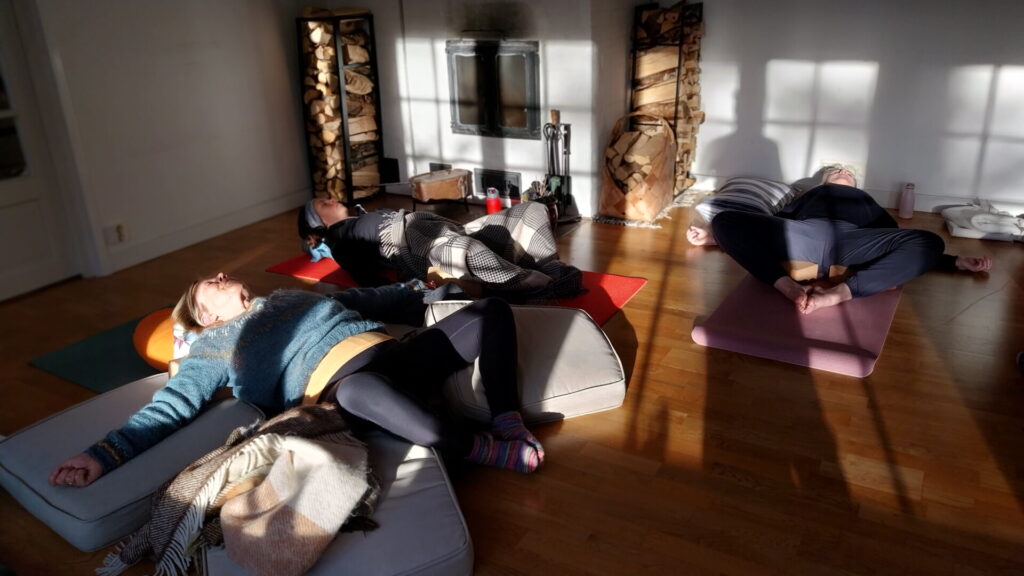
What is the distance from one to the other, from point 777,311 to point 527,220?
1277mm

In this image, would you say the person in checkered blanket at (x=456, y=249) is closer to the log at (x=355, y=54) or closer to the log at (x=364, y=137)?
the log at (x=364, y=137)

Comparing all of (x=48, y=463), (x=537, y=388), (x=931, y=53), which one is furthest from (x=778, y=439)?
(x=931, y=53)

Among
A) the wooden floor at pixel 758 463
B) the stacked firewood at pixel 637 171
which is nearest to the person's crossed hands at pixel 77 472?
the wooden floor at pixel 758 463

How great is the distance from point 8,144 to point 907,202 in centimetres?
524

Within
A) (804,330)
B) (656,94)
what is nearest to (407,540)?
(804,330)

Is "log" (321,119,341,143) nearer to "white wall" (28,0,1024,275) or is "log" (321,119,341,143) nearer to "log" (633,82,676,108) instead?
"white wall" (28,0,1024,275)

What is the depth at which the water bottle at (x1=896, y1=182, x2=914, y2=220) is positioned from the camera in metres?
4.79

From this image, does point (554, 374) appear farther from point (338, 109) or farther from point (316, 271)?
point (338, 109)

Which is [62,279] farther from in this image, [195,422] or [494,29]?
[494,29]

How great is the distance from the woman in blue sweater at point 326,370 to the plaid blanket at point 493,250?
37.6 inches

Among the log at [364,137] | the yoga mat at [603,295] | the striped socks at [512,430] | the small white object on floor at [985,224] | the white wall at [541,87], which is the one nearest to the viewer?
the striped socks at [512,430]

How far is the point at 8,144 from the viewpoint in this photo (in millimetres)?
4055

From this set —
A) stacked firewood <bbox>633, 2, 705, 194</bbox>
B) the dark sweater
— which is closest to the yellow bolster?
the dark sweater

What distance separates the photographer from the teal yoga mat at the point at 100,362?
3188 mm
